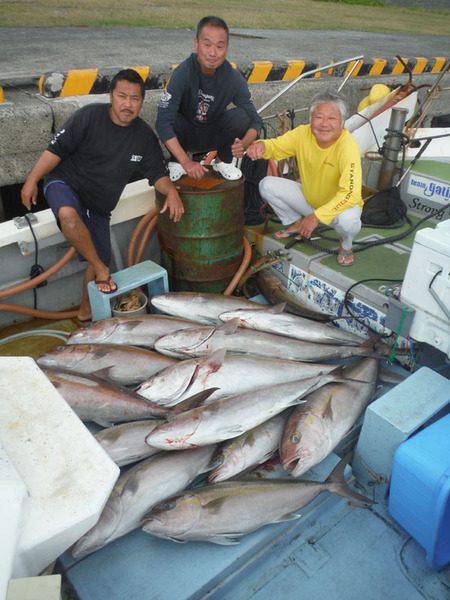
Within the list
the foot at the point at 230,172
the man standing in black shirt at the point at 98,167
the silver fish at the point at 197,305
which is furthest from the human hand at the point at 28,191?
the foot at the point at 230,172

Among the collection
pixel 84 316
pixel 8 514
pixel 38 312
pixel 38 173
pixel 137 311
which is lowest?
pixel 84 316

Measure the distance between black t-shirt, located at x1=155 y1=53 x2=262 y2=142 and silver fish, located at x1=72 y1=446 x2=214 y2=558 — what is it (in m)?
3.11

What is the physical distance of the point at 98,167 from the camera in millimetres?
4312

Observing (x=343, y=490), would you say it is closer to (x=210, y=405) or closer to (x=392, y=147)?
(x=210, y=405)

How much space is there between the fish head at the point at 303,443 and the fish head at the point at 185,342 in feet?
3.05

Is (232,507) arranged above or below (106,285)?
below

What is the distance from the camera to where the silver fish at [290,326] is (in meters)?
3.77

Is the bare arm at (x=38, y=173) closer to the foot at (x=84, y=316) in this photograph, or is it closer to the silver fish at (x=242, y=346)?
the foot at (x=84, y=316)

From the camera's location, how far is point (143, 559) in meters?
2.46

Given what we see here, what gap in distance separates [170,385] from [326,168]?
246 cm

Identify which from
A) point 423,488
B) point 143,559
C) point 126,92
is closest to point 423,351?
point 423,488

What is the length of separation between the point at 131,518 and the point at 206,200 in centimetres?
261

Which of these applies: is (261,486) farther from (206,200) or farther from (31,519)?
(206,200)

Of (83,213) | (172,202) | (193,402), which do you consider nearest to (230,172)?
(172,202)
